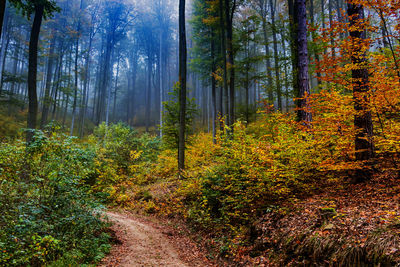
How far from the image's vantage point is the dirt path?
16.8 ft

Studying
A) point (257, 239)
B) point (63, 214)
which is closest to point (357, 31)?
point (257, 239)

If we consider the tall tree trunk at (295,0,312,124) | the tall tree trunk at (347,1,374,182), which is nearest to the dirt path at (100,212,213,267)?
the tall tree trunk at (347,1,374,182)

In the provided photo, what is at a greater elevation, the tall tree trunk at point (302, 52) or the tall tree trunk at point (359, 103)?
the tall tree trunk at point (302, 52)

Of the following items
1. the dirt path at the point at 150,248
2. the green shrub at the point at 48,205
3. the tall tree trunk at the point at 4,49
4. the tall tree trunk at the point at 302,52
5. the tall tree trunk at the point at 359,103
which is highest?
the tall tree trunk at the point at 4,49

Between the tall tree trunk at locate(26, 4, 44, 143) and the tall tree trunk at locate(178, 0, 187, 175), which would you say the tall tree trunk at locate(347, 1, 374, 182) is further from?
the tall tree trunk at locate(26, 4, 44, 143)

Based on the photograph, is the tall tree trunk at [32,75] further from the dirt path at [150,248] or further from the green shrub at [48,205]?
the dirt path at [150,248]

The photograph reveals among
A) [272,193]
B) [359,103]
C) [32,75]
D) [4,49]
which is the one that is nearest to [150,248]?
[272,193]

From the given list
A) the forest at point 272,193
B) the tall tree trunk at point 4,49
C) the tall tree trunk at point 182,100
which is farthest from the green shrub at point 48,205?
the tall tree trunk at point 4,49

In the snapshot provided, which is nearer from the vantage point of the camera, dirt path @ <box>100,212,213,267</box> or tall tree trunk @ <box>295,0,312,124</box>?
dirt path @ <box>100,212,213,267</box>

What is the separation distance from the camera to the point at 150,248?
5945mm

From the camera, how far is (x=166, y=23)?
94.6 ft

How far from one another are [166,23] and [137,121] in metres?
17.2

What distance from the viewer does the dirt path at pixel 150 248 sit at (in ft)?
16.8

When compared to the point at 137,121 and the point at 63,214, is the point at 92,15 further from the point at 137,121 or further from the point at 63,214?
the point at 63,214
